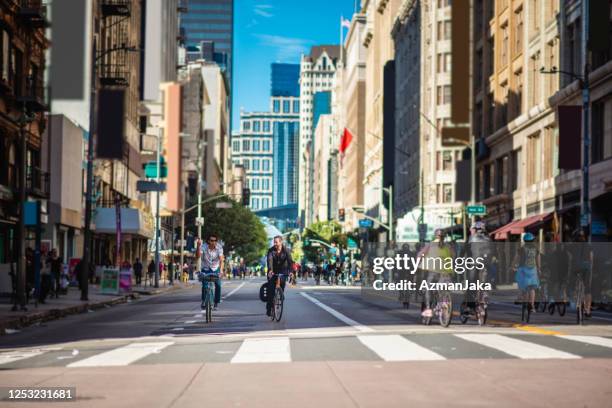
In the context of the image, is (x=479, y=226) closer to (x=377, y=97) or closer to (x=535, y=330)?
(x=535, y=330)

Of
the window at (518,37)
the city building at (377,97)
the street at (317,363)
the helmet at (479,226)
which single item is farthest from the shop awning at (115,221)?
the city building at (377,97)

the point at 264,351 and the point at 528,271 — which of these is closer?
the point at 264,351

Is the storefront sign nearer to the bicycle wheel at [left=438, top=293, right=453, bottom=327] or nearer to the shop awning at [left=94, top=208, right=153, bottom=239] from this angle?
the shop awning at [left=94, top=208, right=153, bottom=239]

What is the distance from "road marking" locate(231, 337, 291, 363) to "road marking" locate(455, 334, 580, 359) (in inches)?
121

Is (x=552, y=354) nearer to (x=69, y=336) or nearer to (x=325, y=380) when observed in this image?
(x=325, y=380)

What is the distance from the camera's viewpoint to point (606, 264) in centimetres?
2988

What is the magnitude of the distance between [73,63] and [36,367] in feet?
23.9

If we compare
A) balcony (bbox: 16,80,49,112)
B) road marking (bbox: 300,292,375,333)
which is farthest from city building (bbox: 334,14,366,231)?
road marking (bbox: 300,292,375,333)

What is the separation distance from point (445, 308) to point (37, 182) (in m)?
27.2

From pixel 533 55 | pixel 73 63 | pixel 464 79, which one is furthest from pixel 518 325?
pixel 533 55

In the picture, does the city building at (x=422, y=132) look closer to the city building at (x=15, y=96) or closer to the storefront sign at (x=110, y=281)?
the storefront sign at (x=110, y=281)

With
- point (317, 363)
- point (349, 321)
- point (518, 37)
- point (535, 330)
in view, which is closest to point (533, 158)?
point (518, 37)

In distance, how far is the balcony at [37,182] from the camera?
1660 inches

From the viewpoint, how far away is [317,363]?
12758 mm
